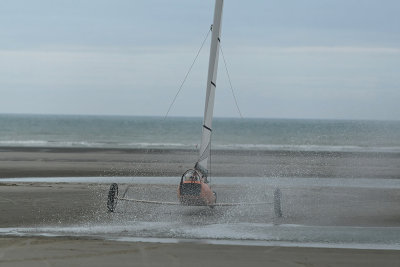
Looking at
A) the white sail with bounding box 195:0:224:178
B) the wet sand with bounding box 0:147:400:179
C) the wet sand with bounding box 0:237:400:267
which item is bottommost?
the wet sand with bounding box 0:237:400:267

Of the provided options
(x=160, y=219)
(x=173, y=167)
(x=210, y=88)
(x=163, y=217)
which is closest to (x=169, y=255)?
(x=160, y=219)

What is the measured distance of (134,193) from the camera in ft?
93.1

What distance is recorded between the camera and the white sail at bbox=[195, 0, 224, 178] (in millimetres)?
24891

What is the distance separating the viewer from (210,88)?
25.3 metres

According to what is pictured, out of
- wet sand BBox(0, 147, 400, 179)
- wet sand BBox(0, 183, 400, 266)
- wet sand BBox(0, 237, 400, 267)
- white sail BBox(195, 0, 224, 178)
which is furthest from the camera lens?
wet sand BBox(0, 147, 400, 179)

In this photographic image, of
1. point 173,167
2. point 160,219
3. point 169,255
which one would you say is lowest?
point 169,255

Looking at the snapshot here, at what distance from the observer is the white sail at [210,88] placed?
2489cm

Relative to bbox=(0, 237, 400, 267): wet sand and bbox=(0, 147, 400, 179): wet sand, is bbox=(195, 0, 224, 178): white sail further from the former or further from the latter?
bbox=(0, 147, 400, 179): wet sand

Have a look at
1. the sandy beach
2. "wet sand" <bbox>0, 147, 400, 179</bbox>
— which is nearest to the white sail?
the sandy beach

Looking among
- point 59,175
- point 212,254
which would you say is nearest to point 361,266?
point 212,254

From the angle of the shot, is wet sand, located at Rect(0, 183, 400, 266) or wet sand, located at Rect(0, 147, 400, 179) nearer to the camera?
wet sand, located at Rect(0, 183, 400, 266)

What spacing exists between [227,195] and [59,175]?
13.1 metres

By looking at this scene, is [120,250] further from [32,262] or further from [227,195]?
[227,195]

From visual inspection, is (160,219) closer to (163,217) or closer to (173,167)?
(163,217)
